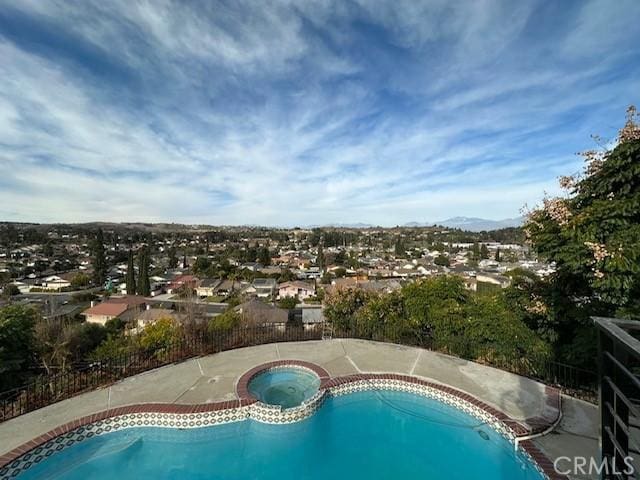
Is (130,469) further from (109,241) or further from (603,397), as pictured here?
(109,241)

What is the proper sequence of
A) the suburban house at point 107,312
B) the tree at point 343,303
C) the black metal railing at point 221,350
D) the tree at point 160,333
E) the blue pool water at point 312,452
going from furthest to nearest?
the suburban house at point 107,312 < the tree at point 343,303 < the tree at point 160,333 < the black metal railing at point 221,350 < the blue pool water at point 312,452

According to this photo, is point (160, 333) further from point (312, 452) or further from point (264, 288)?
point (264, 288)

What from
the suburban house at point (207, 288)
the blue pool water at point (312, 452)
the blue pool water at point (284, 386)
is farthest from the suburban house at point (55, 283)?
the blue pool water at point (312, 452)

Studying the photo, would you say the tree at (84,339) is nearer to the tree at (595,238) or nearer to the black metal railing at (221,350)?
the black metal railing at (221,350)

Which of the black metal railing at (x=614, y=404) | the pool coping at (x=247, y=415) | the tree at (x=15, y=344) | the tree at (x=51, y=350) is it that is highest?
the black metal railing at (x=614, y=404)

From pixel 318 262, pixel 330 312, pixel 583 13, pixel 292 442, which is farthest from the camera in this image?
pixel 318 262

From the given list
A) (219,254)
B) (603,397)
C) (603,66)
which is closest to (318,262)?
(219,254)
